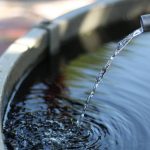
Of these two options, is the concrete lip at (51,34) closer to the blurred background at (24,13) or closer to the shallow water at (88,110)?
the shallow water at (88,110)

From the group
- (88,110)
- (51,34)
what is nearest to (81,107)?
(88,110)

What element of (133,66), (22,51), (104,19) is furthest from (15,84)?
(104,19)

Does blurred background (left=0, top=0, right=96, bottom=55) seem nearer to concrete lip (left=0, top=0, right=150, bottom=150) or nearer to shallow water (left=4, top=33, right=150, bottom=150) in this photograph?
concrete lip (left=0, top=0, right=150, bottom=150)

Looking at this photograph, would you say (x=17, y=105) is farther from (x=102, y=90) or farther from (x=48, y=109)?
(x=102, y=90)

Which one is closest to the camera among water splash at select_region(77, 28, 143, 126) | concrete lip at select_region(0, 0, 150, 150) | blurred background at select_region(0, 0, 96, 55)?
water splash at select_region(77, 28, 143, 126)

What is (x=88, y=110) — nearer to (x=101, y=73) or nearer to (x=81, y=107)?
(x=81, y=107)

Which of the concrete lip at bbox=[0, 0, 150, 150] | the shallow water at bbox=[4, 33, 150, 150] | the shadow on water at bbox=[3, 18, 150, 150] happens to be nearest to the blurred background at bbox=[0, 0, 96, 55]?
the concrete lip at bbox=[0, 0, 150, 150]
